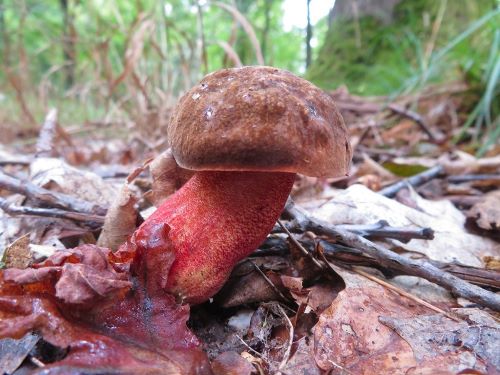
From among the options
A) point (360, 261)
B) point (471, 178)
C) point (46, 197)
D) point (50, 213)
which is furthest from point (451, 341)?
point (471, 178)

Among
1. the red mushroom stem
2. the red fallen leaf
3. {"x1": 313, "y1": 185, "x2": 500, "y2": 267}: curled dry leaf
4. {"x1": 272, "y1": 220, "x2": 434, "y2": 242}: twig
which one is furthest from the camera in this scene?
{"x1": 313, "y1": 185, "x2": 500, "y2": 267}: curled dry leaf

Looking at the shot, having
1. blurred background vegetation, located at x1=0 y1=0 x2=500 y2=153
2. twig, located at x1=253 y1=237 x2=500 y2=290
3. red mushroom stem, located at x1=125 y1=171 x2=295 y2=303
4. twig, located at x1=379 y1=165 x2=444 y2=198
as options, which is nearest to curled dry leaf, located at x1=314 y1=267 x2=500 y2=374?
twig, located at x1=253 y1=237 x2=500 y2=290

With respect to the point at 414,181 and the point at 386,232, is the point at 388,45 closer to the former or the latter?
the point at 414,181

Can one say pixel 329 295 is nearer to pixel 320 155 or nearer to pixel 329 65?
pixel 320 155

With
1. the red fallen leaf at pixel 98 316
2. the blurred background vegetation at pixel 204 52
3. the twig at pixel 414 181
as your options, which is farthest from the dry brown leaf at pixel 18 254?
the blurred background vegetation at pixel 204 52

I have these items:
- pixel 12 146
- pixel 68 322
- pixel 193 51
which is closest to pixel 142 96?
pixel 193 51

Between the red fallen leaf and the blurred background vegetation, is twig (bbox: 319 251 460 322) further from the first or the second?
the blurred background vegetation

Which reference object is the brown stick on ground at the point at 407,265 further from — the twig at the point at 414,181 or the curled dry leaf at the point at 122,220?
the twig at the point at 414,181
